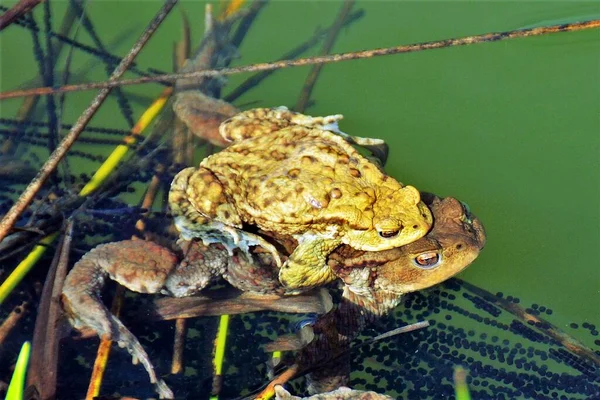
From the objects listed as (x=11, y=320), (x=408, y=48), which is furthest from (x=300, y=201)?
(x=11, y=320)

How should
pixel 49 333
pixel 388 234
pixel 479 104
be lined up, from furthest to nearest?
pixel 479 104 < pixel 49 333 < pixel 388 234

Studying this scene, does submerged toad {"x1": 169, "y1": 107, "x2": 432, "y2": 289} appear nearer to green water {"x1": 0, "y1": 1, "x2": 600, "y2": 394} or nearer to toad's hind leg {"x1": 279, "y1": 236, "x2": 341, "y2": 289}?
toad's hind leg {"x1": 279, "y1": 236, "x2": 341, "y2": 289}

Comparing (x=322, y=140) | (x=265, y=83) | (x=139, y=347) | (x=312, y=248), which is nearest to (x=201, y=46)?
(x=265, y=83)

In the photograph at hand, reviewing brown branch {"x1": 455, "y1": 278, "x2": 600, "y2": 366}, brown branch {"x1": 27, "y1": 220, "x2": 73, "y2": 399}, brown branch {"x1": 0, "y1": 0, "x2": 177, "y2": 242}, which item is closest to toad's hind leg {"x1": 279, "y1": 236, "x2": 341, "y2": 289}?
brown branch {"x1": 455, "y1": 278, "x2": 600, "y2": 366}

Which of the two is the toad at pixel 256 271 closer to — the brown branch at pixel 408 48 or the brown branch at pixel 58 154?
the brown branch at pixel 58 154

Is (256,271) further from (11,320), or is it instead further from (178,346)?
(11,320)

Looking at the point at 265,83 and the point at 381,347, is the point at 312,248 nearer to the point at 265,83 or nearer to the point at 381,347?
the point at 381,347

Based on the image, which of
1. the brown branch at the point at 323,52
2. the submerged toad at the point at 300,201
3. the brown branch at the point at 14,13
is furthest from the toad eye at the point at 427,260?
the brown branch at the point at 14,13
